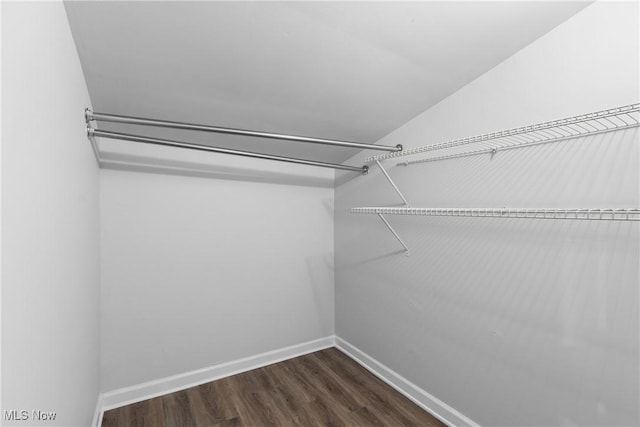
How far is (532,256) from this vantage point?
1248mm

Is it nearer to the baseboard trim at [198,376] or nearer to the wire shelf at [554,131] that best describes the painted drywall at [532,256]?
the wire shelf at [554,131]

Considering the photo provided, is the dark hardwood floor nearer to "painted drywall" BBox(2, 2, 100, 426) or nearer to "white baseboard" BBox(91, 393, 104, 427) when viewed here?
"white baseboard" BBox(91, 393, 104, 427)

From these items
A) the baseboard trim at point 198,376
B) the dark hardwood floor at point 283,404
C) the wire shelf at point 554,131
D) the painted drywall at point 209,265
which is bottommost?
the dark hardwood floor at point 283,404

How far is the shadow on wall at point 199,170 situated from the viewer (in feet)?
5.71

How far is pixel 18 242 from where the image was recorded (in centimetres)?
57

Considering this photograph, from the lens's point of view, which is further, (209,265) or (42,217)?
(209,265)

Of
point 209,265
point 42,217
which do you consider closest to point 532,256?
point 42,217

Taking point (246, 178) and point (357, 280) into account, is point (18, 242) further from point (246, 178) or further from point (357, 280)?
point (357, 280)

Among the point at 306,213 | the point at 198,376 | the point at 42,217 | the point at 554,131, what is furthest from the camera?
the point at 306,213

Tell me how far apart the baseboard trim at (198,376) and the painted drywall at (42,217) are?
604 mm

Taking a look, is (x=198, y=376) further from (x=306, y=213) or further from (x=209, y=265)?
(x=306, y=213)

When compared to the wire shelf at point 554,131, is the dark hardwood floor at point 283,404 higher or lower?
lower

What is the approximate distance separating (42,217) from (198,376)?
173 cm

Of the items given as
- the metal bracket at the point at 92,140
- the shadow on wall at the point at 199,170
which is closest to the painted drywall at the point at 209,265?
the shadow on wall at the point at 199,170
